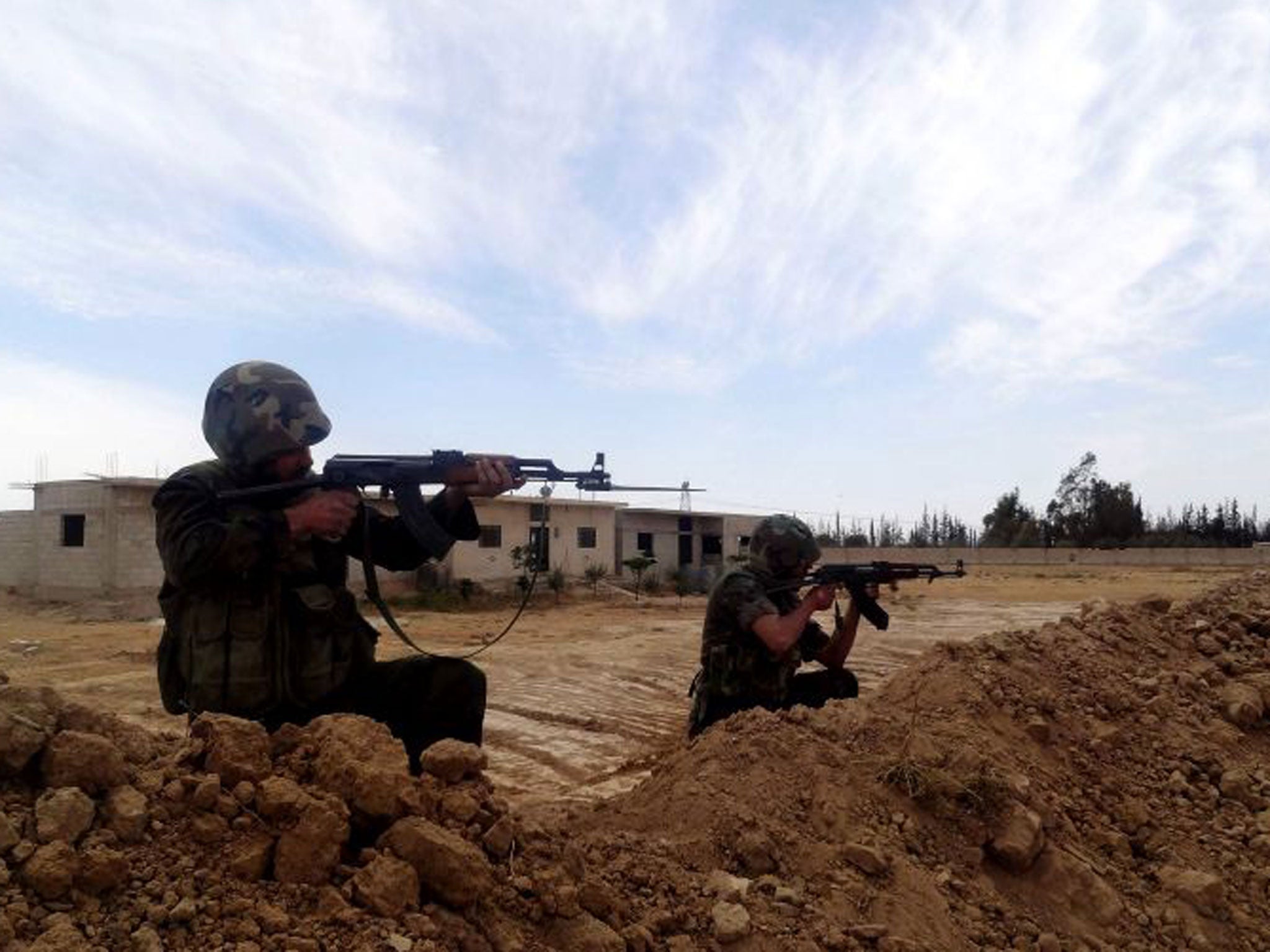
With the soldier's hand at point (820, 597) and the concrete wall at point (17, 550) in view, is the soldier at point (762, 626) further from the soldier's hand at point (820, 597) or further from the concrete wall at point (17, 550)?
the concrete wall at point (17, 550)

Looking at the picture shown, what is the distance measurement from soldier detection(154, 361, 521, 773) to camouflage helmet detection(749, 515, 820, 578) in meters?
2.30

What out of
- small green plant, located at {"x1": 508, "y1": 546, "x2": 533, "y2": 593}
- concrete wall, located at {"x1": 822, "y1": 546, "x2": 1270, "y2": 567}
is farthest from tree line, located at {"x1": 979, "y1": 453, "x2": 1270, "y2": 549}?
small green plant, located at {"x1": 508, "y1": 546, "x2": 533, "y2": 593}

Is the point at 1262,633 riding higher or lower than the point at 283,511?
lower

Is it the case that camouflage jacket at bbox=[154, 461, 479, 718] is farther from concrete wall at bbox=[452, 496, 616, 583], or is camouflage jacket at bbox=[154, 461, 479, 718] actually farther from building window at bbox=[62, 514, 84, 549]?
building window at bbox=[62, 514, 84, 549]

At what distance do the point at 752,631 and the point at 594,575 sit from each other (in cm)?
2104

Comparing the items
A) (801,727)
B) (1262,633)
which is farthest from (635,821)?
(1262,633)

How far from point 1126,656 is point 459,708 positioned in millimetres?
3915

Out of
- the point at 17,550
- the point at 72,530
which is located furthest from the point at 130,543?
the point at 17,550

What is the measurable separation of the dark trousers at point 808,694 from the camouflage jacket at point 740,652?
0.04 m

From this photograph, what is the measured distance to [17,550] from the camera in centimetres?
2200

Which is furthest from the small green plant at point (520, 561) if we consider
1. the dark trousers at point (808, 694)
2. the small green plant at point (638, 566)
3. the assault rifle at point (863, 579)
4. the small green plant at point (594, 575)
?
the assault rifle at point (863, 579)

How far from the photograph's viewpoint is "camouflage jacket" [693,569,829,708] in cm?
495

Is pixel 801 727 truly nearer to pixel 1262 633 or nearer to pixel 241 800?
pixel 241 800

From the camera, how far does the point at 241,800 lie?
6.83 feet
